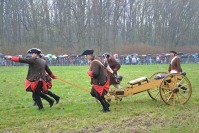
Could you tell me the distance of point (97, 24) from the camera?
42.0 m

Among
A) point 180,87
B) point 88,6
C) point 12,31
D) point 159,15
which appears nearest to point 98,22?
point 88,6

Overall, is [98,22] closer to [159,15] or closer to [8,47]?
[159,15]

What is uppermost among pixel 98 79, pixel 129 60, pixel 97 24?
pixel 97 24

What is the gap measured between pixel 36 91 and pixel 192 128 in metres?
3.85

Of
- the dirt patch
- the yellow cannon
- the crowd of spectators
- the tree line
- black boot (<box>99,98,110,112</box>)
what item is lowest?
the dirt patch

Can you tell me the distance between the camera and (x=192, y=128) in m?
5.44

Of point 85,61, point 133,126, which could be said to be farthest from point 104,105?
point 85,61

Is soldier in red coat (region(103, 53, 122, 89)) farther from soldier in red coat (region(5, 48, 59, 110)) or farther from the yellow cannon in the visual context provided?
Result: soldier in red coat (region(5, 48, 59, 110))

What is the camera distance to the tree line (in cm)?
4128

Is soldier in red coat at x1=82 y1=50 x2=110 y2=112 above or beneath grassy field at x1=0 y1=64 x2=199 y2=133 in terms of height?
above

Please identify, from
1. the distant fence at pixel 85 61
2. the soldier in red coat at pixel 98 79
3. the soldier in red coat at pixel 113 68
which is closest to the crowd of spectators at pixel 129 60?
the distant fence at pixel 85 61

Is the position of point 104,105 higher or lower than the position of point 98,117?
higher

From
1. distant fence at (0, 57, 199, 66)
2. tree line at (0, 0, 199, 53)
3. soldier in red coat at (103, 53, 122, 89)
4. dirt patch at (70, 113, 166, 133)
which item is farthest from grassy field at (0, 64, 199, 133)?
tree line at (0, 0, 199, 53)

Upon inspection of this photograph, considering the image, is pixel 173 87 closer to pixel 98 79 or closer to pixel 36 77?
pixel 98 79
